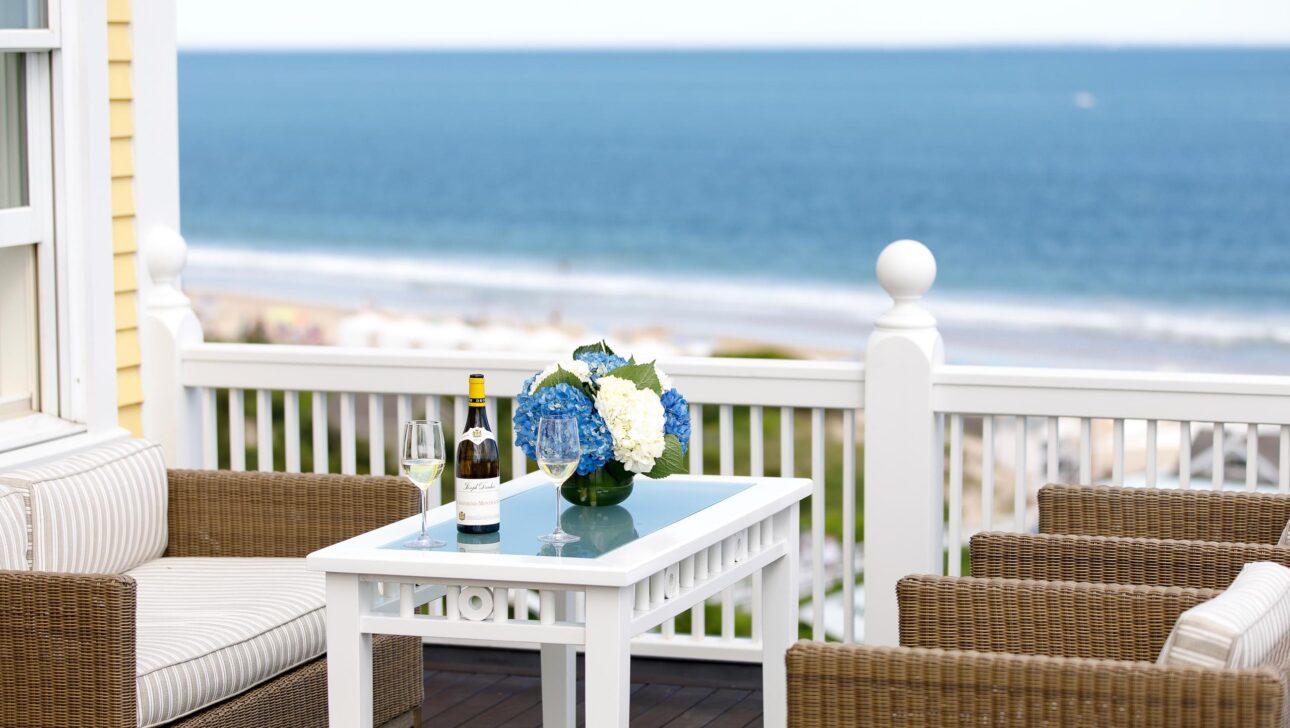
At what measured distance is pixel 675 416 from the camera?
319 centimetres

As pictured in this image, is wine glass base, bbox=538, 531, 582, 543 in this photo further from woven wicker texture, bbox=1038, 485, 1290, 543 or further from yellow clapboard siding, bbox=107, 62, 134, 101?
yellow clapboard siding, bbox=107, 62, 134, 101

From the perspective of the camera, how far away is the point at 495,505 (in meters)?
2.95

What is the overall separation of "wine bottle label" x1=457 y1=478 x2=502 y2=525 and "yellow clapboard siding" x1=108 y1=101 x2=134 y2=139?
2.11 meters

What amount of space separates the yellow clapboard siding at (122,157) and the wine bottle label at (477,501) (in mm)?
2084

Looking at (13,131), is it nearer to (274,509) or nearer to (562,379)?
(274,509)

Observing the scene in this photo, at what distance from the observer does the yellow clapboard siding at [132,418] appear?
4562mm

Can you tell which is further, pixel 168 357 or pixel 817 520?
pixel 168 357

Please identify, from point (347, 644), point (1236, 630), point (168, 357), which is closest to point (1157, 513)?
point (1236, 630)

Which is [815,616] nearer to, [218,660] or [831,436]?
[218,660]

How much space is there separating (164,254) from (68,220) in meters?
0.50

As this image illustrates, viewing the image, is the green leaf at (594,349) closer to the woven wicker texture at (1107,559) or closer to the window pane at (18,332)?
the woven wicker texture at (1107,559)

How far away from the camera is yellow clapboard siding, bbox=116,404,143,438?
456 centimetres

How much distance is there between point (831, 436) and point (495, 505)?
43.4 ft

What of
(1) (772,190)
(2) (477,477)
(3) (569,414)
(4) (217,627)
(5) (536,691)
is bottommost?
(5) (536,691)
